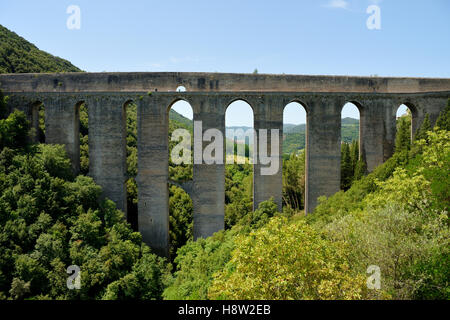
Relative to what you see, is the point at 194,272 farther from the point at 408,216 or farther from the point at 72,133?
the point at 72,133

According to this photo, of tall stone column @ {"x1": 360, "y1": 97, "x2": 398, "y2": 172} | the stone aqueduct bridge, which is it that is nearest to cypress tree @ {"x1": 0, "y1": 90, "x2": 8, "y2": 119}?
the stone aqueduct bridge

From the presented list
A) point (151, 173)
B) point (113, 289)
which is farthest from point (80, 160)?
point (113, 289)

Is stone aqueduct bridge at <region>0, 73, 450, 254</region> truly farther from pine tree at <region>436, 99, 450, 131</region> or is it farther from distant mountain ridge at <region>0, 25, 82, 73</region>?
distant mountain ridge at <region>0, 25, 82, 73</region>

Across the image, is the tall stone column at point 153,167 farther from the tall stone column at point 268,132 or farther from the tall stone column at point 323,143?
the tall stone column at point 323,143

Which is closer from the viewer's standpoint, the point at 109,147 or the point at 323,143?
the point at 323,143

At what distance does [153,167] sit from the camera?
17047 millimetres

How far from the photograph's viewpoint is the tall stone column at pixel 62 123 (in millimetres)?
17500

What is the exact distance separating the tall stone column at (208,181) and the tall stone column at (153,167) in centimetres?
187

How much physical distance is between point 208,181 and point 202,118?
143 inches

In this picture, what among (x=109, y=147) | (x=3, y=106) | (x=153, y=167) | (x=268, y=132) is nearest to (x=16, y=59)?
(x=3, y=106)

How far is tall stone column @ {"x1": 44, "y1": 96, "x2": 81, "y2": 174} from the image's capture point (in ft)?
57.4

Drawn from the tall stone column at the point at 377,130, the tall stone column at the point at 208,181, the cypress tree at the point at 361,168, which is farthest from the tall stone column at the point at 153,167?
the tall stone column at the point at 377,130

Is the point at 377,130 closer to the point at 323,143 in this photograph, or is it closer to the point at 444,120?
the point at 444,120

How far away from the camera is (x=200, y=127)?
54.9 ft
